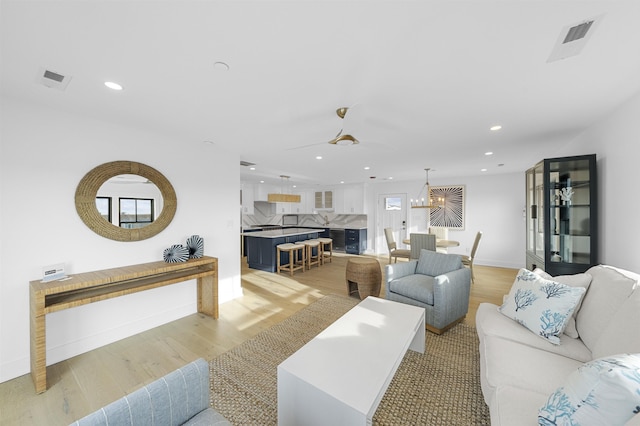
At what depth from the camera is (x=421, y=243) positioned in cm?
462

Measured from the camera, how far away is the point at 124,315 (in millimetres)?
2648

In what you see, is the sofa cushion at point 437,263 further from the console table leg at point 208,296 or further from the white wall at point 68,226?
the white wall at point 68,226

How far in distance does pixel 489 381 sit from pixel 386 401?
2.39 feet

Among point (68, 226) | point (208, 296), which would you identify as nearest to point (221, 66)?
point (68, 226)

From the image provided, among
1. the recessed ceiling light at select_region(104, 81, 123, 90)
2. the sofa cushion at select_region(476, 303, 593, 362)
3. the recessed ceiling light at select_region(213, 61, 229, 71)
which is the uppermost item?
the recessed ceiling light at select_region(104, 81, 123, 90)

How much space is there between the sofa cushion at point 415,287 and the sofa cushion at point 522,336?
58 centimetres

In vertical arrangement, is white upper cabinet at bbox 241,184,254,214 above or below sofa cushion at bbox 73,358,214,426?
above

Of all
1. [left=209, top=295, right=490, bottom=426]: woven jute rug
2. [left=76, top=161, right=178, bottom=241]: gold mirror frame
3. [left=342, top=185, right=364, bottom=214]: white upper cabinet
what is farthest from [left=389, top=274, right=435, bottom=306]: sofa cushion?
[left=342, top=185, right=364, bottom=214]: white upper cabinet

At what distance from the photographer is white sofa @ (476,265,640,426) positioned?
3.88ft

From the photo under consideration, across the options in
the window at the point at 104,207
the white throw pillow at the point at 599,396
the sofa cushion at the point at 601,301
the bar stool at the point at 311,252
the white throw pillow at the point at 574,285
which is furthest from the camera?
the bar stool at the point at 311,252

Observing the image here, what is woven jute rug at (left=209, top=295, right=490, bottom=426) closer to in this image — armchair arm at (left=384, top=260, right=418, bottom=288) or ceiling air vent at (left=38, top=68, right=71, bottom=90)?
armchair arm at (left=384, top=260, right=418, bottom=288)

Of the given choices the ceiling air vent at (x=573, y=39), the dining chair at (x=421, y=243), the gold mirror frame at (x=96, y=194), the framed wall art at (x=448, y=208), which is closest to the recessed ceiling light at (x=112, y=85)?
the gold mirror frame at (x=96, y=194)

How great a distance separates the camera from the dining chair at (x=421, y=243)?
4478 mm

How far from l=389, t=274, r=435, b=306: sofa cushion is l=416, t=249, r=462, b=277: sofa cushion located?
0.37ft
